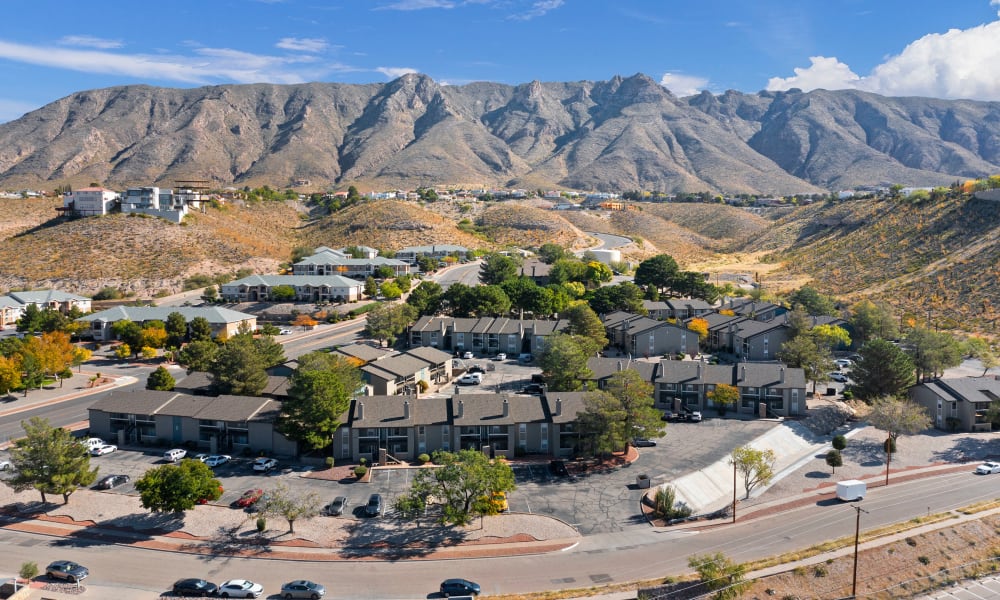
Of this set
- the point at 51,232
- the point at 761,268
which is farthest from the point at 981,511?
the point at 51,232

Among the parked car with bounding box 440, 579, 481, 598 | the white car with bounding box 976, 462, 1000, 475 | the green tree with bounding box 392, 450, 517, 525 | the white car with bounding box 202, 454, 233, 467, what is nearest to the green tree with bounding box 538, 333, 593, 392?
the green tree with bounding box 392, 450, 517, 525

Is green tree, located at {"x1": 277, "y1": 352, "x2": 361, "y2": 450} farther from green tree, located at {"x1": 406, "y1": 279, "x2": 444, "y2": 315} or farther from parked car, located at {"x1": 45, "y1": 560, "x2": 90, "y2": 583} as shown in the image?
green tree, located at {"x1": 406, "y1": 279, "x2": 444, "y2": 315}

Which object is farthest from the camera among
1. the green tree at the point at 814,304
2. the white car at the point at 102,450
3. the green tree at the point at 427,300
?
the green tree at the point at 814,304

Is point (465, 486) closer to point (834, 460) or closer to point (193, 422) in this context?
point (193, 422)

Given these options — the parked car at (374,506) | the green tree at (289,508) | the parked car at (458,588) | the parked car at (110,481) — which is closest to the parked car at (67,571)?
the green tree at (289,508)

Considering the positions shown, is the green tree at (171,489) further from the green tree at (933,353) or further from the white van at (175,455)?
the green tree at (933,353)
